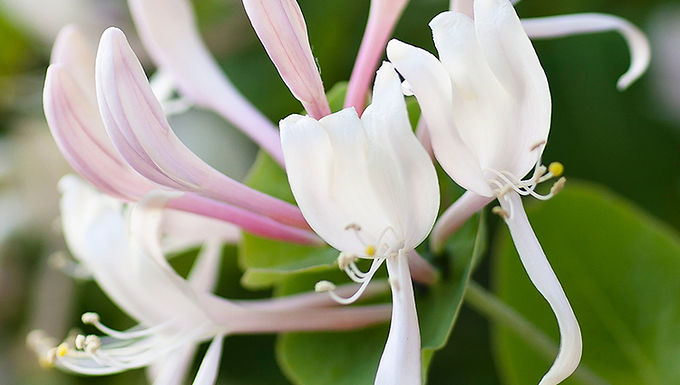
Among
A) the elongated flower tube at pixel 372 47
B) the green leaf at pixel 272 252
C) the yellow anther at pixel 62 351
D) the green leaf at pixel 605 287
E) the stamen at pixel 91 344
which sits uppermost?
the elongated flower tube at pixel 372 47

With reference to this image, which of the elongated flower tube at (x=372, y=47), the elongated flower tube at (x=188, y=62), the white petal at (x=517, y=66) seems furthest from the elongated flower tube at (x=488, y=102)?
the elongated flower tube at (x=188, y=62)

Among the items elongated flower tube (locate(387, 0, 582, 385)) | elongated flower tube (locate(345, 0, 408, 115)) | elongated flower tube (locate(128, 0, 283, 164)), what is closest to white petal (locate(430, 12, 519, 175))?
elongated flower tube (locate(387, 0, 582, 385))

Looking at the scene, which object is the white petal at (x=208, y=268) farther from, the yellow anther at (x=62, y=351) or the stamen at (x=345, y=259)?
the stamen at (x=345, y=259)

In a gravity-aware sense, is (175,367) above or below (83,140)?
below

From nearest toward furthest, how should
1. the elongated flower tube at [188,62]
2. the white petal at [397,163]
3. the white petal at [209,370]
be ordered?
the white petal at [397,163] → the white petal at [209,370] → the elongated flower tube at [188,62]

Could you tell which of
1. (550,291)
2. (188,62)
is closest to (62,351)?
(188,62)

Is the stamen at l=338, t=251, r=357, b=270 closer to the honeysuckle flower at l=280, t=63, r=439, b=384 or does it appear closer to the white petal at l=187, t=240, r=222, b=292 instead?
the honeysuckle flower at l=280, t=63, r=439, b=384

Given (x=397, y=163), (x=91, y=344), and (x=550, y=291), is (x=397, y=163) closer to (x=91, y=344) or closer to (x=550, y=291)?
(x=550, y=291)
